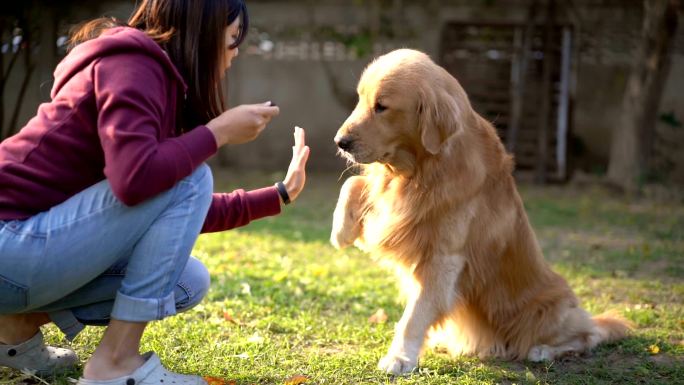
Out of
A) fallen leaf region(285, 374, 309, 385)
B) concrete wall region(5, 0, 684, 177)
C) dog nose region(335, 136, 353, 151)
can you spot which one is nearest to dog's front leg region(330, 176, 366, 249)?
dog nose region(335, 136, 353, 151)

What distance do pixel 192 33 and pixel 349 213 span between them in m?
1.40

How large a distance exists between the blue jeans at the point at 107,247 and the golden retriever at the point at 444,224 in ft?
3.43

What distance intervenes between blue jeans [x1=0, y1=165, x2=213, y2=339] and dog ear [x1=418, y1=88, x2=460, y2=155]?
1048mm

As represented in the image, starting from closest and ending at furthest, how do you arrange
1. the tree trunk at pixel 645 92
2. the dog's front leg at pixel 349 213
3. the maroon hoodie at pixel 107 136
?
the maroon hoodie at pixel 107 136 < the dog's front leg at pixel 349 213 < the tree trunk at pixel 645 92

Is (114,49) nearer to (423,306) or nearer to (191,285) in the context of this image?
(191,285)

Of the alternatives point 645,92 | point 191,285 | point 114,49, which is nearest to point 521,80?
point 645,92

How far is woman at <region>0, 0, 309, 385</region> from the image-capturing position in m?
2.27

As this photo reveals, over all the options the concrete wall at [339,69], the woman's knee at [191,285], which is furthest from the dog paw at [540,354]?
the concrete wall at [339,69]

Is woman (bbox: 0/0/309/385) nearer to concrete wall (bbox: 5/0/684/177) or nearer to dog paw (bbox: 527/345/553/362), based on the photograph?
dog paw (bbox: 527/345/553/362)

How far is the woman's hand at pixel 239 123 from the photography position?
2.46 m

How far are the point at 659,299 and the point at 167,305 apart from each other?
3.39 m

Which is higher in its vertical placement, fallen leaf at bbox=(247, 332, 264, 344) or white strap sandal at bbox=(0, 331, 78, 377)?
white strap sandal at bbox=(0, 331, 78, 377)

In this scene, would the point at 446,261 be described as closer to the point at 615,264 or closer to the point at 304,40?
the point at 615,264

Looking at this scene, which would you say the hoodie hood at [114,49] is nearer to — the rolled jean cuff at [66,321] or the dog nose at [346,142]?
the rolled jean cuff at [66,321]
